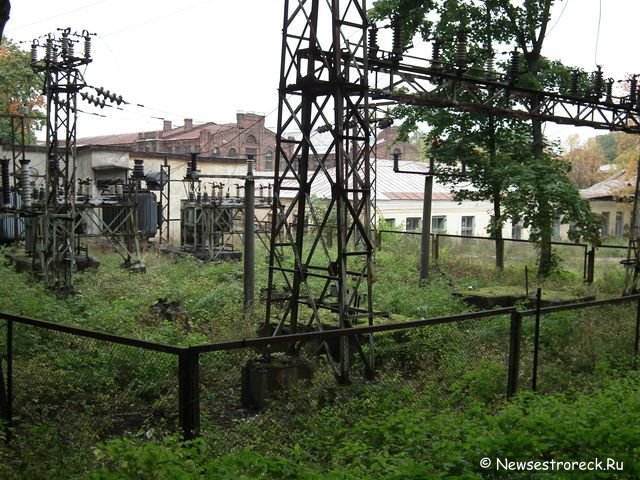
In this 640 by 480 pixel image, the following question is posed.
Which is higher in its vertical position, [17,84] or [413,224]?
[17,84]

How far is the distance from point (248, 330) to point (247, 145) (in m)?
49.1

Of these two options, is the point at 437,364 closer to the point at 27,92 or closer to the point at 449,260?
the point at 449,260

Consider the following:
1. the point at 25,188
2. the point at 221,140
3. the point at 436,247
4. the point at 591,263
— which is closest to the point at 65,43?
the point at 25,188

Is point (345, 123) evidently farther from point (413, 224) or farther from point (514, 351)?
point (413, 224)

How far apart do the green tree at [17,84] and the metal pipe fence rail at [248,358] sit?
31669 mm

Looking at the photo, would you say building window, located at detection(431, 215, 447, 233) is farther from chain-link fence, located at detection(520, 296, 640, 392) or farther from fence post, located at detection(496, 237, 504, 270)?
chain-link fence, located at detection(520, 296, 640, 392)

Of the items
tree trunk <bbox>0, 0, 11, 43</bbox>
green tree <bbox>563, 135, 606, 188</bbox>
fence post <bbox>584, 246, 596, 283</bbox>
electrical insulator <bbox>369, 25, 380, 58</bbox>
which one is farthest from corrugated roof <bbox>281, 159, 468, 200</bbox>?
tree trunk <bbox>0, 0, 11, 43</bbox>

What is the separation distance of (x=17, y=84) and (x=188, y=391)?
40.5m

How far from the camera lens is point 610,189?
1700 inches

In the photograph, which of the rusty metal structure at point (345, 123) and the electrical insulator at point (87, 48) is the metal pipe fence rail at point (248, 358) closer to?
the rusty metal structure at point (345, 123)

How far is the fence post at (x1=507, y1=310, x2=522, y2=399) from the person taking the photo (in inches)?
296

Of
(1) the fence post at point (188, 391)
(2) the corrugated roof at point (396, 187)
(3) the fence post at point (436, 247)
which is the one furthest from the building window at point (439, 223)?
(1) the fence post at point (188, 391)

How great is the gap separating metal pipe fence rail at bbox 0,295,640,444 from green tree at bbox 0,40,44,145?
31669 millimetres

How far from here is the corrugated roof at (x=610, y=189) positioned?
4109 centimetres
